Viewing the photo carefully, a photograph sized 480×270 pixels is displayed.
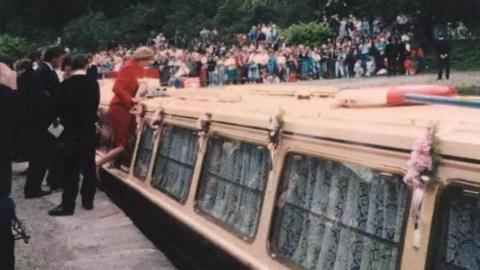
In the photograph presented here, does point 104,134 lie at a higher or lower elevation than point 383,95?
lower

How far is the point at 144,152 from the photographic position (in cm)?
813

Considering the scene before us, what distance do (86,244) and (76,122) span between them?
4.62 feet

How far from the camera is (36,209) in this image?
8.48m

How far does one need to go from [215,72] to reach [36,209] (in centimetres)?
2635

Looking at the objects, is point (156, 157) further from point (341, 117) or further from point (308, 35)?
point (308, 35)

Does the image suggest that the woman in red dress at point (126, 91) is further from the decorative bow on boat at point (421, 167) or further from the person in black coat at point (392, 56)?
the person in black coat at point (392, 56)

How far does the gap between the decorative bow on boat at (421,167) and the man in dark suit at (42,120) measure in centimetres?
595

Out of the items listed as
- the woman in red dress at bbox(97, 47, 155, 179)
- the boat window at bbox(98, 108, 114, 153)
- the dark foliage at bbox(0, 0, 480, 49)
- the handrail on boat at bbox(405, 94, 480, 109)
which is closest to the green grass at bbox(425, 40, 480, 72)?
the dark foliage at bbox(0, 0, 480, 49)

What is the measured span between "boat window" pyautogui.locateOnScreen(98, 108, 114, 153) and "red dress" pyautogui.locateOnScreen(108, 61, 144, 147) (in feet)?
4.47

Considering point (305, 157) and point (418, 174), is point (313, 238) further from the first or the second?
point (418, 174)

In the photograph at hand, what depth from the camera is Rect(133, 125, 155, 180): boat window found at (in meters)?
7.88

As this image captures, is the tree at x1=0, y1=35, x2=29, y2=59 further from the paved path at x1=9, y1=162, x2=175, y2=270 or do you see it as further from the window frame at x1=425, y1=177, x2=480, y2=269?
the window frame at x1=425, y1=177, x2=480, y2=269

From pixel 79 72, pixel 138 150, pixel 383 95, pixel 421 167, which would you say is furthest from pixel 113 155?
pixel 421 167

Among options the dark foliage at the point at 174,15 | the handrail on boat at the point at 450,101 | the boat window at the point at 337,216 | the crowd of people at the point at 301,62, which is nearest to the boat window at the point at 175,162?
the boat window at the point at 337,216
